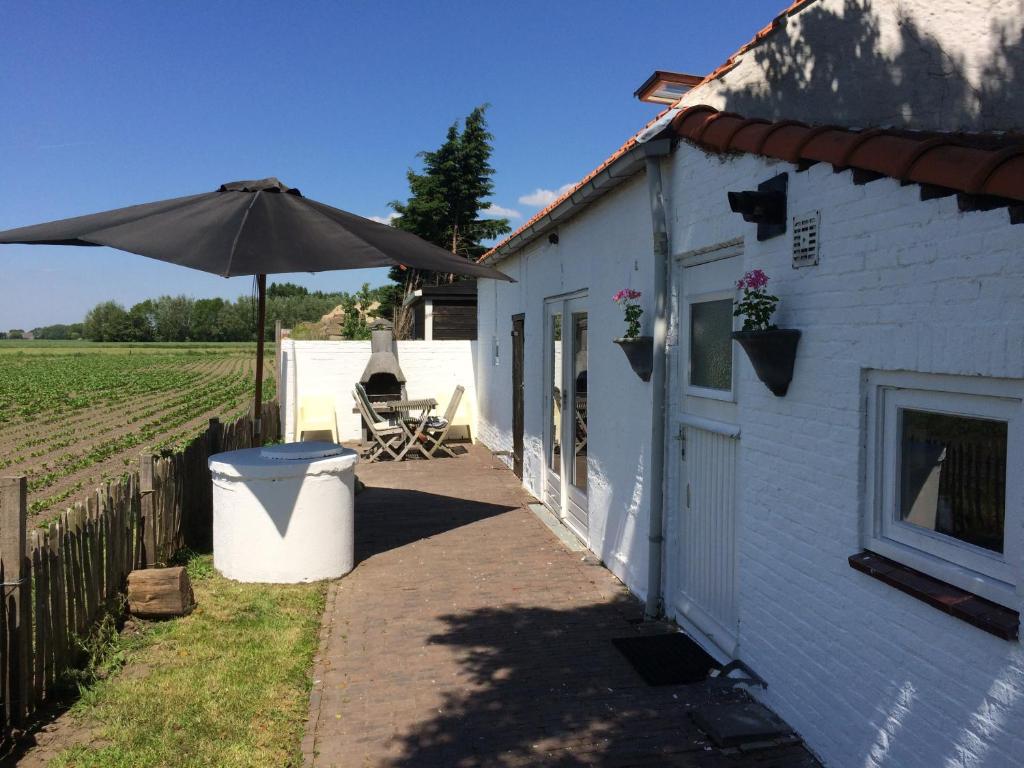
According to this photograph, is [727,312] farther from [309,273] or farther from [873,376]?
[309,273]

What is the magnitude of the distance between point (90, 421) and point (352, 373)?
8.93 m

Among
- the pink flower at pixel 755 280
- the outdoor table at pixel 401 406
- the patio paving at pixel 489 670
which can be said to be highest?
the pink flower at pixel 755 280

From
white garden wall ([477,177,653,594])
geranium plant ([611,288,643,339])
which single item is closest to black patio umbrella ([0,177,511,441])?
white garden wall ([477,177,653,594])

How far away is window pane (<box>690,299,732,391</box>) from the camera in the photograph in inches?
172

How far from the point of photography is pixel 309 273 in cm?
482

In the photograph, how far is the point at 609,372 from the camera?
620 centimetres

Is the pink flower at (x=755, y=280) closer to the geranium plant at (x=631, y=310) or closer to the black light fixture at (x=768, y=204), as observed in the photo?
the black light fixture at (x=768, y=204)

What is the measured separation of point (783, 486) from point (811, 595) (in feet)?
1.75

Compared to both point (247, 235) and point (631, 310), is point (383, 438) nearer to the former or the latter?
point (247, 235)

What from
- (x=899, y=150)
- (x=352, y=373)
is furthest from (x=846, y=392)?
(x=352, y=373)

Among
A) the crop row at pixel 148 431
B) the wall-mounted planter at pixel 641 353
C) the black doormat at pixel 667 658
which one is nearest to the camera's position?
the black doormat at pixel 667 658

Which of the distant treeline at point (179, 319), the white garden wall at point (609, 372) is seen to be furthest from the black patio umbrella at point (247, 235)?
the distant treeline at point (179, 319)

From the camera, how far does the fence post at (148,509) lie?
5.33 m

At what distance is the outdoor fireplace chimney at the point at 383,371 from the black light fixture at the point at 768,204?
411 inches
